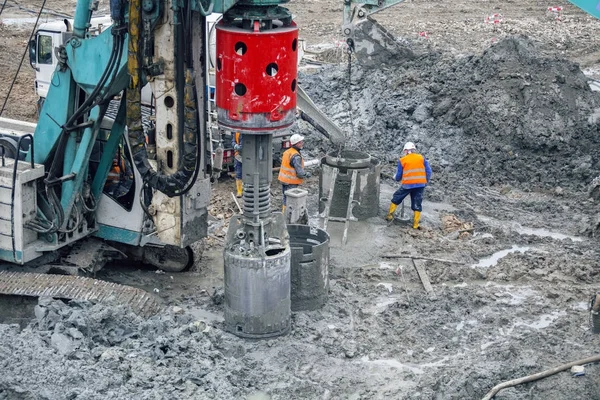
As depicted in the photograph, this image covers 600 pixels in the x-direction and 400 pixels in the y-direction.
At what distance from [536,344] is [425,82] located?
931 centimetres

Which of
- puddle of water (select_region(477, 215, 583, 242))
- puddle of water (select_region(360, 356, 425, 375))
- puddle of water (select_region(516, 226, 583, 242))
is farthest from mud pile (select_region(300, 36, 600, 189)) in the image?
puddle of water (select_region(360, 356, 425, 375))

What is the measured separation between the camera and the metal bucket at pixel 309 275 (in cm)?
959

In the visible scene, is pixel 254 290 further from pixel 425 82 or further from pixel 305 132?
pixel 425 82

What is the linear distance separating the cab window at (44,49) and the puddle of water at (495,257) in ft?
28.2

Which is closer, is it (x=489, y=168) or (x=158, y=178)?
(x=158, y=178)

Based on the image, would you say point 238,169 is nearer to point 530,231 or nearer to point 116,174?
point 116,174

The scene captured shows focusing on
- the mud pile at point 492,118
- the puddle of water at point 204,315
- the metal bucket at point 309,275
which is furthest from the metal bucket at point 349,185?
the puddle of water at point 204,315

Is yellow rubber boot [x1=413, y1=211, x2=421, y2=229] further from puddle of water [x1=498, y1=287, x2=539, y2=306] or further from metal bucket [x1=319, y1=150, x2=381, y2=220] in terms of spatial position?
puddle of water [x1=498, y1=287, x2=539, y2=306]

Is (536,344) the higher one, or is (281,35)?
(281,35)

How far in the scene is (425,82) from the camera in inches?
689

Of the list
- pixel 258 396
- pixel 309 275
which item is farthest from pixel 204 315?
pixel 258 396

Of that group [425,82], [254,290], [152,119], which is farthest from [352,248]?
[425,82]

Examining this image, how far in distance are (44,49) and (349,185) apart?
252 inches

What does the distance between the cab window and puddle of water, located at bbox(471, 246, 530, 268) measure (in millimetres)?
8591
